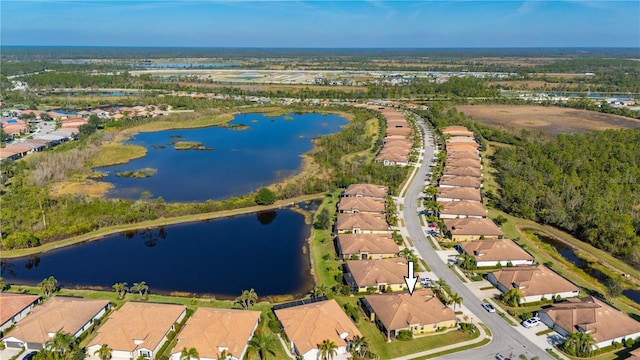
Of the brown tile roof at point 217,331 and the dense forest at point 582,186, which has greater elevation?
the dense forest at point 582,186

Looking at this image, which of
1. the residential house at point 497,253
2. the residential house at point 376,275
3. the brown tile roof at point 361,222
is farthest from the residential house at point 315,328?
the residential house at point 497,253

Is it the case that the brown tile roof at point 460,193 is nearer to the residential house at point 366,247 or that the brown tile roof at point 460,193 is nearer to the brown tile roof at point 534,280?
the residential house at point 366,247

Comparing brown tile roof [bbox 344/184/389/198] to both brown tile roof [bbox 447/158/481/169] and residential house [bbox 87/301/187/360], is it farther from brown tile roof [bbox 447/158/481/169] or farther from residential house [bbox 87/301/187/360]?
residential house [bbox 87/301/187/360]

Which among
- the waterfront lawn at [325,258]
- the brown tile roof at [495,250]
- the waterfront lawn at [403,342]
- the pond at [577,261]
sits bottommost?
the waterfront lawn at [403,342]

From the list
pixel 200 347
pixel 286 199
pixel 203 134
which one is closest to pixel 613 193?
pixel 286 199

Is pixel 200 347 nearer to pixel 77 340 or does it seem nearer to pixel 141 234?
pixel 77 340

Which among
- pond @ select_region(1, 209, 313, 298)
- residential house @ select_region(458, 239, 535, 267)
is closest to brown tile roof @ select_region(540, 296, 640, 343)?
residential house @ select_region(458, 239, 535, 267)
